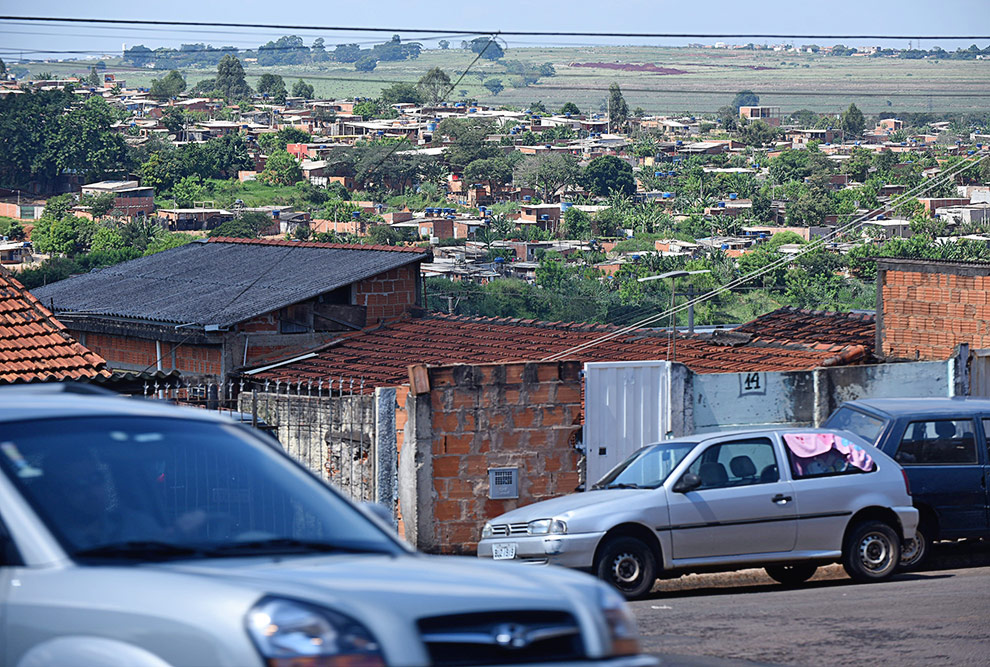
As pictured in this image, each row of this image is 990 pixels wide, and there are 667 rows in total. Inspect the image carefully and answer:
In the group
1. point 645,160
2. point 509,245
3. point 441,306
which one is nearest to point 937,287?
point 441,306

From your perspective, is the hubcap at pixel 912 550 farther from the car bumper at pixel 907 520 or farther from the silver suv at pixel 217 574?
the silver suv at pixel 217 574

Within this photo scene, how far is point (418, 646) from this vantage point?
3775 mm

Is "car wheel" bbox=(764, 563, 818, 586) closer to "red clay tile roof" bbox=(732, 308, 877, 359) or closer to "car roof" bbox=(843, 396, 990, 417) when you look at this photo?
"car roof" bbox=(843, 396, 990, 417)

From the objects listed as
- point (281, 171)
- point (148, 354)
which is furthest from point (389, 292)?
point (281, 171)

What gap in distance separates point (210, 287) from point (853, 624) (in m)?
20.3

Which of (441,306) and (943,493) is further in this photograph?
(441,306)

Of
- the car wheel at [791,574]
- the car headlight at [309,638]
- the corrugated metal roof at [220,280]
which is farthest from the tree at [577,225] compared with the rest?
the car headlight at [309,638]

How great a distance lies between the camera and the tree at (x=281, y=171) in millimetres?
133125

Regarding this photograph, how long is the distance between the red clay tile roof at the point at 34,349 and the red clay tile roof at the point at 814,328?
1188 cm

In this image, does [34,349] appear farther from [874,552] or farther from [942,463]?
[942,463]

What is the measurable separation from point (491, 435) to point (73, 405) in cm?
982

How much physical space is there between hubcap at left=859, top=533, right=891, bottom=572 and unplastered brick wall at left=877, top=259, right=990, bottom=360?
689 centimetres

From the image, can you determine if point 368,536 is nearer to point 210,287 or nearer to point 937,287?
point 937,287

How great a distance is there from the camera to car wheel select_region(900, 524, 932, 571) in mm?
12781
